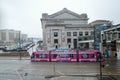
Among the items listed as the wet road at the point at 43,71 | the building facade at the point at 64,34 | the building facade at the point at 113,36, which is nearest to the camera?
the wet road at the point at 43,71

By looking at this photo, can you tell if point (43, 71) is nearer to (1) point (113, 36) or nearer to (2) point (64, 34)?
(1) point (113, 36)

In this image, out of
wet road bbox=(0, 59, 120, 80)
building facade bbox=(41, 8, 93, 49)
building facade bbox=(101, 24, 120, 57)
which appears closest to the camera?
wet road bbox=(0, 59, 120, 80)

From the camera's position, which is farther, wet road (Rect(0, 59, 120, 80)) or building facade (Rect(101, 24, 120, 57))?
→ building facade (Rect(101, 24, 120, 57))

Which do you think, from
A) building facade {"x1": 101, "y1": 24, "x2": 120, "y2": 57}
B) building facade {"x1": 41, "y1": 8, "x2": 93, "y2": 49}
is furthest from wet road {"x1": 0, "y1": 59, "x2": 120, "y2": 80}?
building facade {"x1": 41, "y1": 8, "x2": 93, "y2": 49}

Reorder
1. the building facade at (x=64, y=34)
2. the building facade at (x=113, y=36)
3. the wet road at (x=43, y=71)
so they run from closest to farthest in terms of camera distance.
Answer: the wet road at (x=43, y=71)
the building facade at (x=113, y=36)
the building facade at (x=64, y=34)

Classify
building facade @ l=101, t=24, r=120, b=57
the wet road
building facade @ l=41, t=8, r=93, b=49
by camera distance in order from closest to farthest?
the wet road, building facade @ l=101, t=24, r=120, b=57, building facade @ l=41, t=8, r=93, b=49

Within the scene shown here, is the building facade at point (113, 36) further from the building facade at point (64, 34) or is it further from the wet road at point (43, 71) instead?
the building facade at point (64, 34)

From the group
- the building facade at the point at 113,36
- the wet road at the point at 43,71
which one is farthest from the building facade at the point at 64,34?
the wet road at the point at 43,71

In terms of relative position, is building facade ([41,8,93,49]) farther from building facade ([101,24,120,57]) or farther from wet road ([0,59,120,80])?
wet road ([0,59,120,80])

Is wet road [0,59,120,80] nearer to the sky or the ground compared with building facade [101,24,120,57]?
nearer to the ground

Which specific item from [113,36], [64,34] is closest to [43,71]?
[113,36]

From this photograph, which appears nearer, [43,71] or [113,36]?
[43,71]

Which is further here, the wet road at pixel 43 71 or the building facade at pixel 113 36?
A: the building facade at pixel 113 36

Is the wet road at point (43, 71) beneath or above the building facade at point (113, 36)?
beneath
